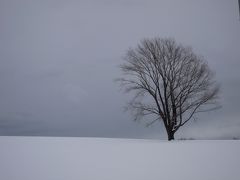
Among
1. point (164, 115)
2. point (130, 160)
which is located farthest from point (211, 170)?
point (164, 115)

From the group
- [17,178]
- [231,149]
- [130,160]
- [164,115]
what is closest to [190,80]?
[164,115]

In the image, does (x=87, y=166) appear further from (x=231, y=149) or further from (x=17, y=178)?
(x=231, y=149)

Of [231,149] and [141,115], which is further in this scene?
[141,115]

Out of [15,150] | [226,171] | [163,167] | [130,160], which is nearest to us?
[226,171]

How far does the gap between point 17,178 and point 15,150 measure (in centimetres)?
334

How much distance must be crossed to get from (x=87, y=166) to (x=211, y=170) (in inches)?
103

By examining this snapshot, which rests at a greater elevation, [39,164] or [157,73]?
[157,73]

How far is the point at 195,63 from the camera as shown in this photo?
76.8 ft

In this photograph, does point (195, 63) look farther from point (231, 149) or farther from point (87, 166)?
point (87, 166)

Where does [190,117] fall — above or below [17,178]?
above

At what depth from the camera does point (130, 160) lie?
829cm

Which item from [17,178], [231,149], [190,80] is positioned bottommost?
[17,178]

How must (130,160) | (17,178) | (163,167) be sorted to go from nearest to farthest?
1. (17,178)
2. (163,167)
3. (130,160)

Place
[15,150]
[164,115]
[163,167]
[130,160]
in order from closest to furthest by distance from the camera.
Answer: [163,167]
[130,160]
[15,150]
[164,115]
